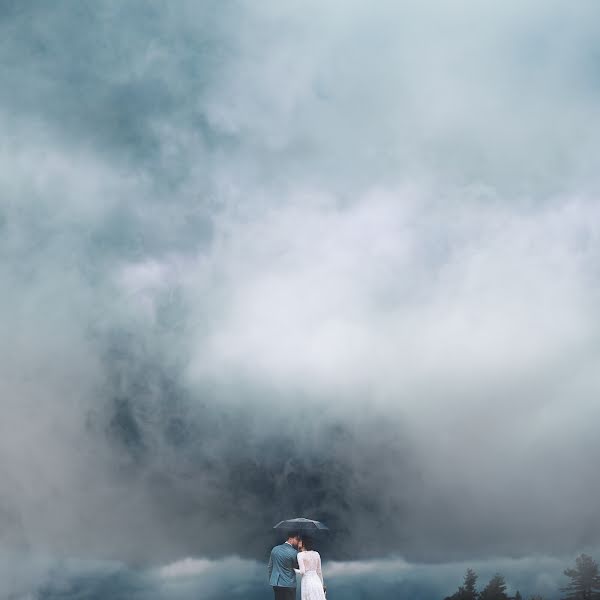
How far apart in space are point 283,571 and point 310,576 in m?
1.04

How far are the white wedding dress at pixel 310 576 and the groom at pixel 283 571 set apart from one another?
263 mm

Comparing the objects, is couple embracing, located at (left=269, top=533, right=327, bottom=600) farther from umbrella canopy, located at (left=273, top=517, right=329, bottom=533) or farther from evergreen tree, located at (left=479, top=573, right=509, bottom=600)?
evergreen tree, located at (left=479, top=573, right=509, bottom=600)

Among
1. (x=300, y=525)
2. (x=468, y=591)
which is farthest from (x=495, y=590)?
(x=300, y=525)

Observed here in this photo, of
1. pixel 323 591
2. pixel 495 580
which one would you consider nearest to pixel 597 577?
pixel 495 580

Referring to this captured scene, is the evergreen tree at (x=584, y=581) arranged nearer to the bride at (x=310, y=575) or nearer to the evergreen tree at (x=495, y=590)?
the evergreen tree at (x=495, y=590)

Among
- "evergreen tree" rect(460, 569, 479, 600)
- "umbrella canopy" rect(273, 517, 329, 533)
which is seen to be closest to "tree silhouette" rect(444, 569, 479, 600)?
"evergreen tree" rect(460, 569, 479, 600)

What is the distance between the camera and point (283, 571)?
2412 cm

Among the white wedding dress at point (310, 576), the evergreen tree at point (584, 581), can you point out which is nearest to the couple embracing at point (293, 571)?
the white wedding dress at point (310, 576)

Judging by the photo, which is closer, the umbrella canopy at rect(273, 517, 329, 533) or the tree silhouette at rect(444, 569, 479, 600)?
the umbrella canopy at rect(273, 517, 329, 533)

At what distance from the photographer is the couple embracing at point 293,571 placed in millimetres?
23984

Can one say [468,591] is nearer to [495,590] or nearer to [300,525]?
[495,590]

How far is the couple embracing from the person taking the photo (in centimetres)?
2398

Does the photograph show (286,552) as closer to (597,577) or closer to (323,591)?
(323,591)

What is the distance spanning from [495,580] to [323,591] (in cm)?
12402
